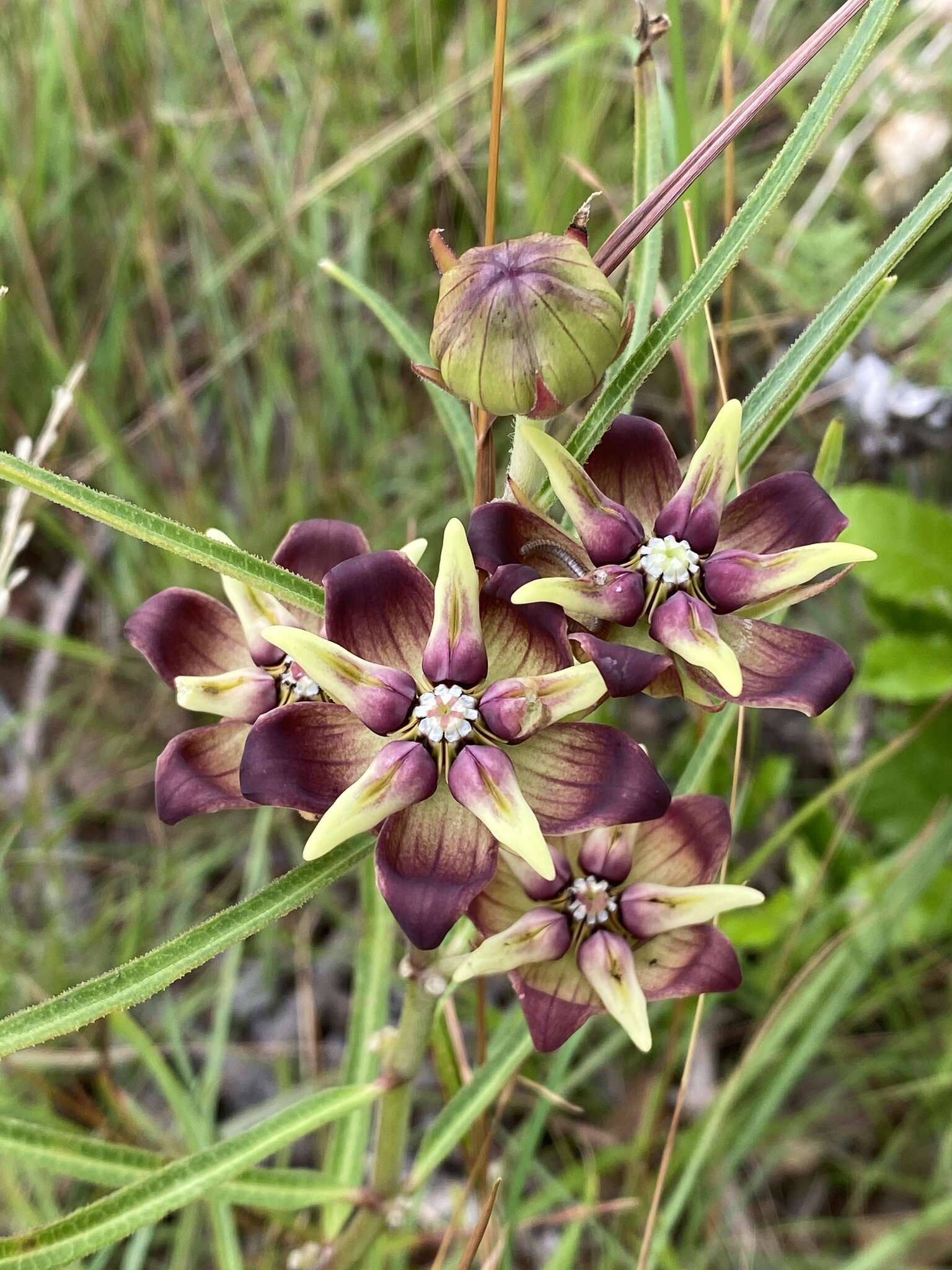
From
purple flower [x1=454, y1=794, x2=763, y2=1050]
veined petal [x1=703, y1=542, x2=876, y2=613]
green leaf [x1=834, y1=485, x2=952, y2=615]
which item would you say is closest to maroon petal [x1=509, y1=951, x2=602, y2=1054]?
purple flower [x1=454, y1=794, x2=763, y2=1050]

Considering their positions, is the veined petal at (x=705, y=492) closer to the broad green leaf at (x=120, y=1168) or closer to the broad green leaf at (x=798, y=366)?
the broad green leaf at (x=798, y=366)

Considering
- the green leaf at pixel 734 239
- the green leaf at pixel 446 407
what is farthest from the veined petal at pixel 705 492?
the green leaf at pixel 446 407

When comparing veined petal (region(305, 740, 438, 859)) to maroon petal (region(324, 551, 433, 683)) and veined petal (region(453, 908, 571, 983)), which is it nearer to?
maroon petal (region(324, 551, 433, 683))

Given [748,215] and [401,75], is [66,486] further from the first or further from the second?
[401,75]

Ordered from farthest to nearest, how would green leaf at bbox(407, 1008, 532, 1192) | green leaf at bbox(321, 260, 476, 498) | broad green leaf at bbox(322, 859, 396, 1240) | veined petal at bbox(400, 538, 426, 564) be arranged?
broad green leaf at bbox(322, 859, 396, 1240) → green leaf at bbox(407, 1008, 532, 1192) → green leaf at bbox(321, 260, 476, 498) → veined petal at bbox(400, 538, 426, 564)

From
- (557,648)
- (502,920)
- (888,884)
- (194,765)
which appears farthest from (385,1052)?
(888,884)

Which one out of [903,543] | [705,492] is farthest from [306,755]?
[903,543]

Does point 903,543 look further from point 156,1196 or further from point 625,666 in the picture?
point 156,1196
